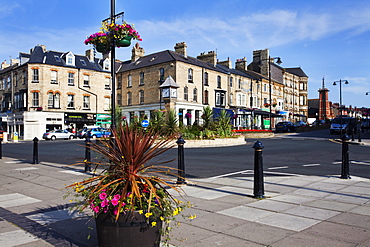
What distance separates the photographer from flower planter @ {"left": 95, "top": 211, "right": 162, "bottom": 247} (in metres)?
3.32

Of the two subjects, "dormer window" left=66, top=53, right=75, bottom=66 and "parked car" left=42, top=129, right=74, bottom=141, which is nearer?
"parked car" left=42, top=129, right=74, bottom=141

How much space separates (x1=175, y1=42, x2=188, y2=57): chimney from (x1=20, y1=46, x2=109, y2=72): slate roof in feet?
45.3

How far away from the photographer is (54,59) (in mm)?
46562

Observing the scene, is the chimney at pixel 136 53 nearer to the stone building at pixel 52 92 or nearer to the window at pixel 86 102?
the stone building at pixel 52 92

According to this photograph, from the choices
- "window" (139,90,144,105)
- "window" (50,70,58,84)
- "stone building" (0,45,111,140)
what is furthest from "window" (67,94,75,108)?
"window" (139,90,144,105)

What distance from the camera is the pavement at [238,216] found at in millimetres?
4102

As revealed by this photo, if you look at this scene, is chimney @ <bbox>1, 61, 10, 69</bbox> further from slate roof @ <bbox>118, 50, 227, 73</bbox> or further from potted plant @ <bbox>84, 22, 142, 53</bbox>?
potted plant @ <bbox>84, 22, 142, 53</bbox>

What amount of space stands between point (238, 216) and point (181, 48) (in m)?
42.3

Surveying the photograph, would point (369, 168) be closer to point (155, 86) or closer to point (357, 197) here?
point (357, 197)

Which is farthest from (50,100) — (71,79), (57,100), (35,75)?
(71,79)

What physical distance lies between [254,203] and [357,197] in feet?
7.32

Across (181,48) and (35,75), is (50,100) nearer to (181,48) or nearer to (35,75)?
(35,75)

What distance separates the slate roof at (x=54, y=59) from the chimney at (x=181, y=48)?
1380 centimetres

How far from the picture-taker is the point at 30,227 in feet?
15.5
